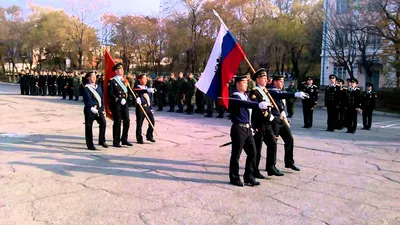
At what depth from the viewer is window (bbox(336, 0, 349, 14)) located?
23453mm

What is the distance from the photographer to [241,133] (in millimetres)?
6074

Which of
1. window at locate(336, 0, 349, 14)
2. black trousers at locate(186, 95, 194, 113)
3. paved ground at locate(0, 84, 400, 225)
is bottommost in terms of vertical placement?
paved ground at locate(0, 84, 400, 225)

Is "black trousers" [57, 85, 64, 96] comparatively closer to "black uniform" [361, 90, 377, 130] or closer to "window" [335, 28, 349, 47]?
"window" [335, 28, 349, 47]

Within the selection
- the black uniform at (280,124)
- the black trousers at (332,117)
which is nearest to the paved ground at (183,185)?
the black uniform at (280,124)

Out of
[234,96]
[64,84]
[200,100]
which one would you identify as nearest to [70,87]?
[64,84]

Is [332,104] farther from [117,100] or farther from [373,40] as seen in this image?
[373,40]

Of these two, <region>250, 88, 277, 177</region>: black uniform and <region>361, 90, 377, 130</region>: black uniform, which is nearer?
<region>250, 88, 277, 177</region>: black uniform

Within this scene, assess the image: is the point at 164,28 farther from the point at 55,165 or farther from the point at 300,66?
the point at 55,165

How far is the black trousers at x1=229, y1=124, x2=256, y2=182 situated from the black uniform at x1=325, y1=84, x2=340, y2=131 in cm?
717

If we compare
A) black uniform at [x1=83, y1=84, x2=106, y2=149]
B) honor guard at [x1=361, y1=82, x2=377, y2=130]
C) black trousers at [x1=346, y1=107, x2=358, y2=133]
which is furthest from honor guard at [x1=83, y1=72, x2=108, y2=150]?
honor guard at [x1=361, y1=82, x2=377, y2=130]

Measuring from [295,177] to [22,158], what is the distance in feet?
17.5

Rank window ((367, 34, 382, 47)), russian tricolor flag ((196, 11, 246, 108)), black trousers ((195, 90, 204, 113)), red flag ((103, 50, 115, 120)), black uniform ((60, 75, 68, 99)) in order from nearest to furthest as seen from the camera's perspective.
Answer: russian tricolor flag ((196, 11, 246, 108))
red flag ((103, 50, 115, 120))
black trousers ((195, 90, 204, 113))
window ((367, 34, 382, 47))
black uniform ((60, 75, 68, 99))

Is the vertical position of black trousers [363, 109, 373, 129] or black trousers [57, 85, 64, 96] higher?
black trousers [57, 85, 64, 96]

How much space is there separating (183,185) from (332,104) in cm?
810
